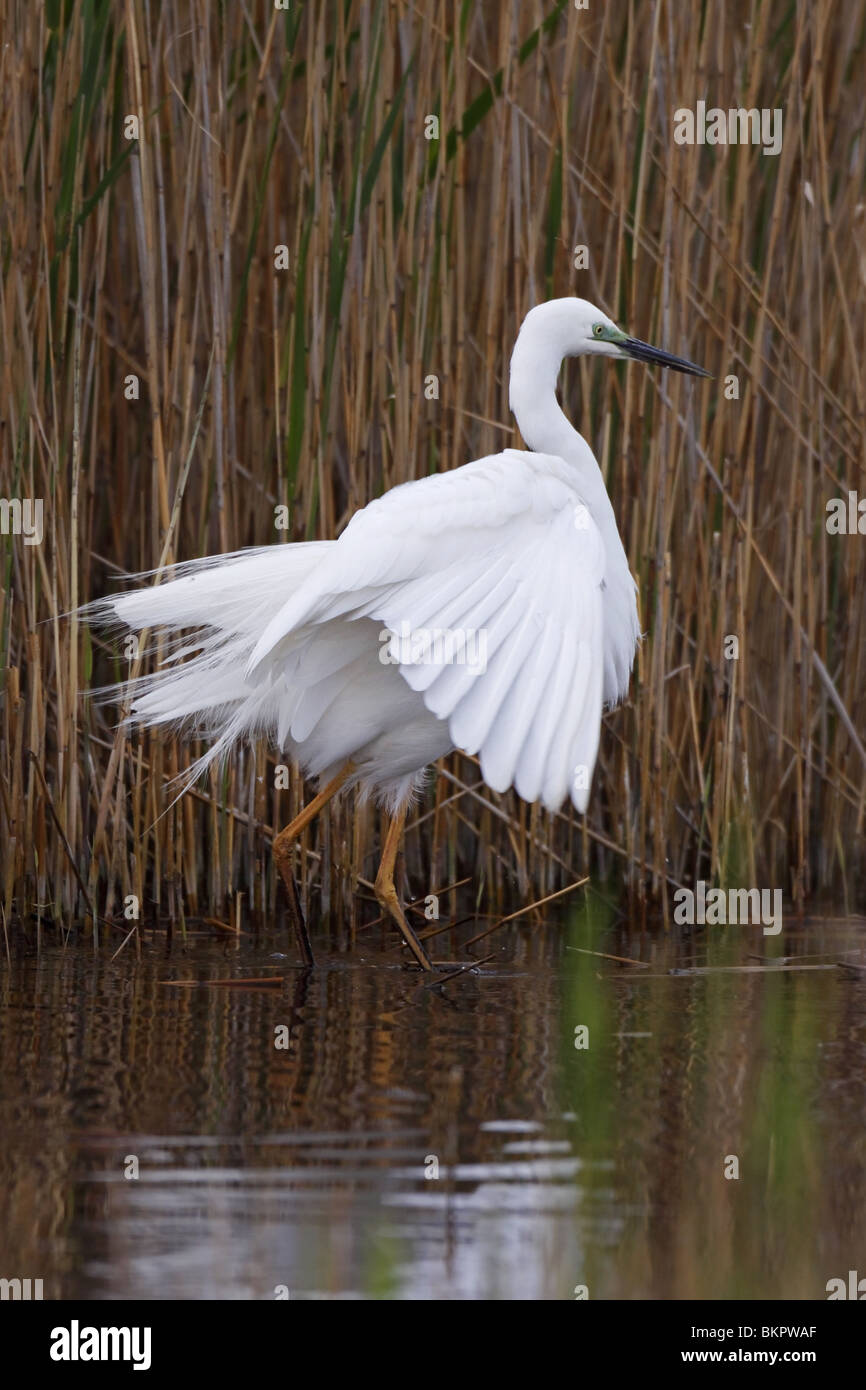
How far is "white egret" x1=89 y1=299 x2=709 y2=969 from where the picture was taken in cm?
287

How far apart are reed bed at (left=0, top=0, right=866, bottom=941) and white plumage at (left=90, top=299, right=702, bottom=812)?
0.34m

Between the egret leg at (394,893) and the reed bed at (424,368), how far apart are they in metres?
0.28

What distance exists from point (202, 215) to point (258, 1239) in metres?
2.90

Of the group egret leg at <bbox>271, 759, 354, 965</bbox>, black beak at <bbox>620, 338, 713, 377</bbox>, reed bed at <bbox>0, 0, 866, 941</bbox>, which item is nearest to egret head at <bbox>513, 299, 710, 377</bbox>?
black beak at <bbox>620, 338, 713, 377</bbox>

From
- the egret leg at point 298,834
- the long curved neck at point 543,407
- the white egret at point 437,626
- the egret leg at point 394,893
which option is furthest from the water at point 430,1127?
the long curved neck at point 543,407

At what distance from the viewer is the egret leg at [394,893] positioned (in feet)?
12.4

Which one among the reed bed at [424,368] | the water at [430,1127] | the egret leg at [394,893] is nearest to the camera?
the water at [430,1127]

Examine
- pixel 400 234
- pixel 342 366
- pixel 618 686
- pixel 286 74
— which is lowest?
pixel 618 686

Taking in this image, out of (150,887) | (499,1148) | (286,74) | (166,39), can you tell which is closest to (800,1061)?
(499,1148)

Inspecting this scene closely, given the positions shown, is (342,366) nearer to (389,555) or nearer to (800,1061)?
(389,555)

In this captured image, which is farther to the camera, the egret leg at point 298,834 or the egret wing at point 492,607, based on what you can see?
the egret leg at point 298,834

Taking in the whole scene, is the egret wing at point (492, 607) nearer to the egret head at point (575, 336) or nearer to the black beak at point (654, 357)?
the egret head at point (575, 336)

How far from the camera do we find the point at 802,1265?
2121 millimetres

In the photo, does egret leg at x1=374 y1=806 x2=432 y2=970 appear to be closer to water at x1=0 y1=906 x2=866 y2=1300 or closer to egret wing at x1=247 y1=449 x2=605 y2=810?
water at x1=0 y1=906 x2=866 y2=1300
